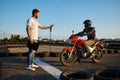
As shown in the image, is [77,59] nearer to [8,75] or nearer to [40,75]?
[40,75]

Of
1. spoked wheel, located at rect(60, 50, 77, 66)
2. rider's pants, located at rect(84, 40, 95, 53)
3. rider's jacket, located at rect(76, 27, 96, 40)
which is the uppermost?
rider's jacket, located at rect(76, 27, 96, 40)

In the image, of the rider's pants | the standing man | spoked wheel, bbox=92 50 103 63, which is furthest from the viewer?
spoked wheel, bbox=92 50 103 63

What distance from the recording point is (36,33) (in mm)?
7582

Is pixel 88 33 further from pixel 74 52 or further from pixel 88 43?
pixel 74 52

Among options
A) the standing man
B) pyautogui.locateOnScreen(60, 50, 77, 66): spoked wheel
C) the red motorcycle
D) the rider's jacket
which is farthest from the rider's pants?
the standing man

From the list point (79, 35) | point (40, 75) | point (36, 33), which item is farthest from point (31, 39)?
point (79, 35)

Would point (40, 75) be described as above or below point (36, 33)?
below

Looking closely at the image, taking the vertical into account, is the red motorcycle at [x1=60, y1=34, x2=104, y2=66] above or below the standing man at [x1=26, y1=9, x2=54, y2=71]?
below

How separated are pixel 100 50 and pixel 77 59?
1458 mm

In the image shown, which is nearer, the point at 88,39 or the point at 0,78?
the point at 0,78

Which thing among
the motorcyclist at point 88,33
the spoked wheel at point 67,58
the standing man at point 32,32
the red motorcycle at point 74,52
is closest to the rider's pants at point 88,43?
the motorcyclist at point 88,33

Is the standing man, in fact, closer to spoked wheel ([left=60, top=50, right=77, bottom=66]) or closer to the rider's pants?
spoked wheel ([left=60, top=50, right=77, bottom=66])

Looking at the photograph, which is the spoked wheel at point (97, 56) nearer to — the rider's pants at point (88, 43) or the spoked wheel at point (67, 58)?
the rider's pants at point (88, 43)

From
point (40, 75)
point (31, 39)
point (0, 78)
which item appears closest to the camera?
point (0, 78)
